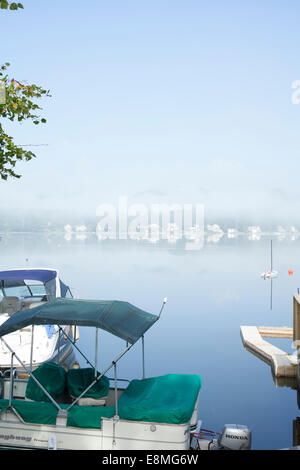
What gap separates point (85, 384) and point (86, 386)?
86mm

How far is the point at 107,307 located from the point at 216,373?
35.9ft

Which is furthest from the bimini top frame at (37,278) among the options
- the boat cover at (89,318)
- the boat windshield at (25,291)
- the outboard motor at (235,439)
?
the outboard motor at (235,439)

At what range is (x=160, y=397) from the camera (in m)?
8.51

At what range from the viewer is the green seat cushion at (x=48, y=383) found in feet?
29.4

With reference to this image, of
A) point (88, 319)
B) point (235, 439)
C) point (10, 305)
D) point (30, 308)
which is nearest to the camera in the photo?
point (88, 319)

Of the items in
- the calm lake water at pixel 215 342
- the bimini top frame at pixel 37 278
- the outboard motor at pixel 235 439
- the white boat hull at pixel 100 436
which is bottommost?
the calm lake water at pixel 215 342

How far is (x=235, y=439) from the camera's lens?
9156 millimetres

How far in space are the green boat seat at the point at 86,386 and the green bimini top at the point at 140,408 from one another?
516 millimetres

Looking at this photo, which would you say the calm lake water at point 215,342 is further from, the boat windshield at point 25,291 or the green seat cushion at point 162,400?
the green seat cushion at point 162,400

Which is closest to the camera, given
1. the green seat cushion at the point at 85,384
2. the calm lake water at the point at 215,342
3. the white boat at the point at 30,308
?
the green seat cushion at the point at 85,384

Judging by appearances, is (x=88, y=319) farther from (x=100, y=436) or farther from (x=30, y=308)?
(x=30, y=308)

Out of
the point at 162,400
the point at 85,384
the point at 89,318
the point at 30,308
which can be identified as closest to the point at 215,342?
the point at 30,308

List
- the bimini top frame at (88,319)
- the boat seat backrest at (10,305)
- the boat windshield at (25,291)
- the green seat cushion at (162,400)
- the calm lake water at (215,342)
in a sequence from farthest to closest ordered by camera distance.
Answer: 1. the boat windshield at (25,291)
2. the boat seat backrest at (10,305)
3. the calm lake water at (215,342)
4. the bimini top frame at (88,319)
5. the green seat cushion at (162,400)

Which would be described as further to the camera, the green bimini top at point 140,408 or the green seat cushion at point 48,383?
the green seat cushion at point 48,383
